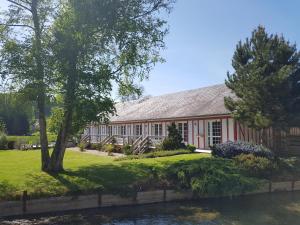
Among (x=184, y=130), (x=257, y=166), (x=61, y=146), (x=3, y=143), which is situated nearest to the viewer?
(x=257, y=166)

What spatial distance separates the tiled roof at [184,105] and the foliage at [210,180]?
29.8ft

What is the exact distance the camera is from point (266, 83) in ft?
67.0

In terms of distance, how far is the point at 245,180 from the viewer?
1587 centimetres

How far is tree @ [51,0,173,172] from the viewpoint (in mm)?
16188

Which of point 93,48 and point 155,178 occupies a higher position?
point 93,48

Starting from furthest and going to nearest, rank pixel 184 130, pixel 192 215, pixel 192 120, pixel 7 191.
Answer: pixel 184 130 < pixel 192 120 < pixel 7 191 < pixel 192 215

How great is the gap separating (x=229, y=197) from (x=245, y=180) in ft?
Answer: 3.16

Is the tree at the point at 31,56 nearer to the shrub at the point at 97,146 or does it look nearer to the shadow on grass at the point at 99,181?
the shadow on grass at the point at 99,181

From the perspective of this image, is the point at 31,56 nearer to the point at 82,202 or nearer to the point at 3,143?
the point at 82,202

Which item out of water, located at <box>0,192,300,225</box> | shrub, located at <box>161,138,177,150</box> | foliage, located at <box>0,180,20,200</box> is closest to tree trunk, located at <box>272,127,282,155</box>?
shrub, located at <box>161,138,177,150</box>

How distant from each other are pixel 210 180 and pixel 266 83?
7523mm

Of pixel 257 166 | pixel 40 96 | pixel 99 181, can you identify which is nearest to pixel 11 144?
pixel 40 96

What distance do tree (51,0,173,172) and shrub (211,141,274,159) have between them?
664cm

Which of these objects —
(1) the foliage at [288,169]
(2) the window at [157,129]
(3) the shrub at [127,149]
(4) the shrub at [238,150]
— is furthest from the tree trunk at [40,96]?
(2) the window at [157,129]
